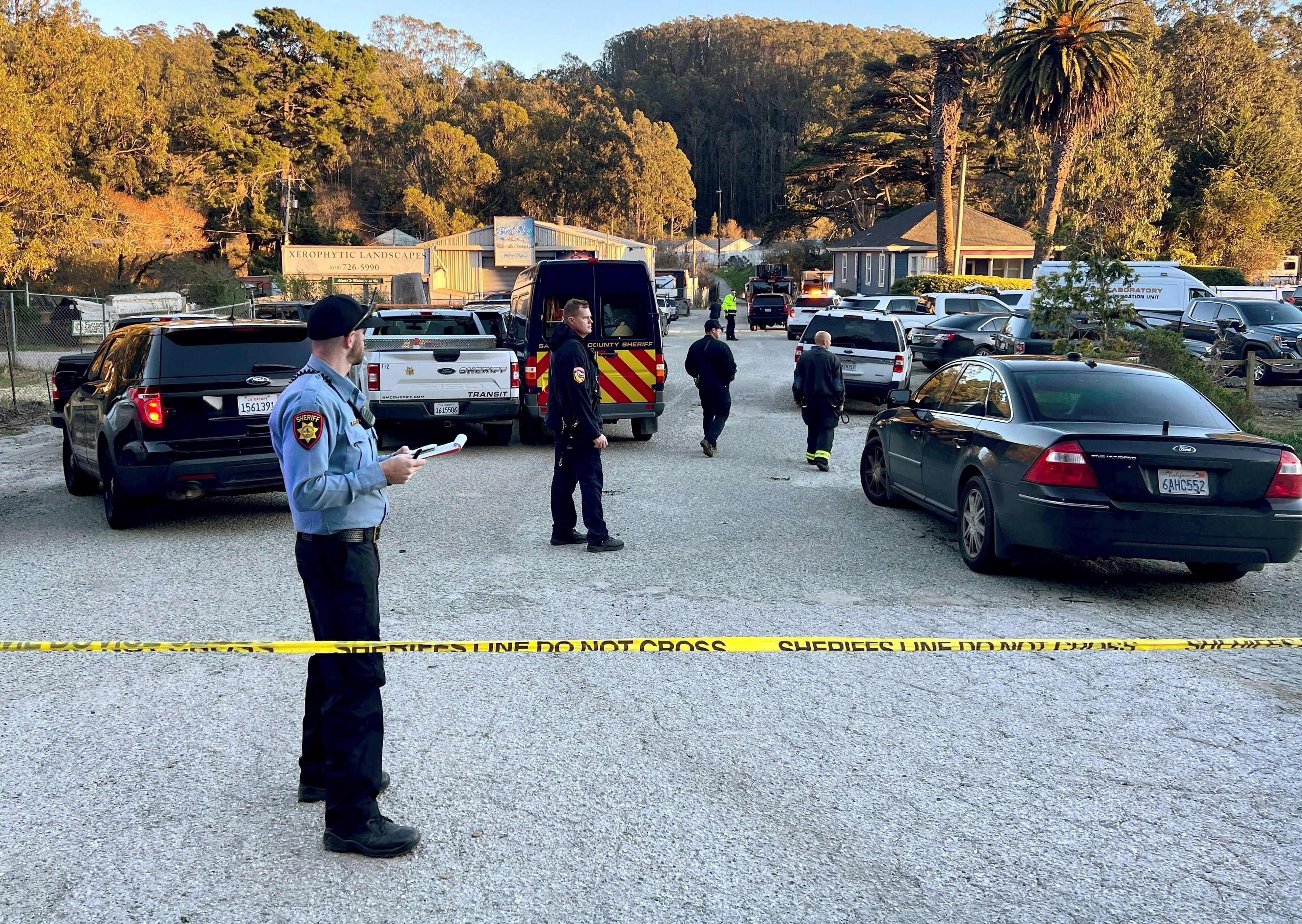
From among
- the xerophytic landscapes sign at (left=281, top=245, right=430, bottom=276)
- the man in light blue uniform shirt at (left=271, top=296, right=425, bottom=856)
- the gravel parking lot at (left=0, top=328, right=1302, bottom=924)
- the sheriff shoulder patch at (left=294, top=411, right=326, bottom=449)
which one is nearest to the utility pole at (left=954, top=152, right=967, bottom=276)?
the xerophytic landscapes sign at (left=281, top=245, right=430, bottom=276)

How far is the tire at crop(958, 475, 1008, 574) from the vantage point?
7.54 meters

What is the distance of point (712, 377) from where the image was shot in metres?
13.2

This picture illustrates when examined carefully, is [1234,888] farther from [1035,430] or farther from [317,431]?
[1035,430]

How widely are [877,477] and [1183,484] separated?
3786 mm

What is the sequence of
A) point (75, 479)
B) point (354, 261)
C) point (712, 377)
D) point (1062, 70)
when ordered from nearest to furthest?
point (75, 479) < point (712, 377) < point (1062, 70) < point (354, 261)

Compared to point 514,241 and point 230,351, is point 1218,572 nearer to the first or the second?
point 230,351

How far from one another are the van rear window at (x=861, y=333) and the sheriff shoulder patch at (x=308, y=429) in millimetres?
14761

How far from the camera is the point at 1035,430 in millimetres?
7328

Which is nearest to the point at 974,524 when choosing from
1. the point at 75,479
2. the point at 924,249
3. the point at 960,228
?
the point at 75,479

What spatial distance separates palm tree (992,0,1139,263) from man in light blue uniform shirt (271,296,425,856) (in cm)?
4235

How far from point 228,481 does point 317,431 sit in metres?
5.62

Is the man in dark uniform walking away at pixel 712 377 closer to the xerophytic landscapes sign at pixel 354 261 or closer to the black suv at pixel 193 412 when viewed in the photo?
the black suv at pixel 193 412

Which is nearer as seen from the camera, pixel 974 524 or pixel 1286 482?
pixel 1286 482

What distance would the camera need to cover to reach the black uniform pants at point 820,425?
1243cm
